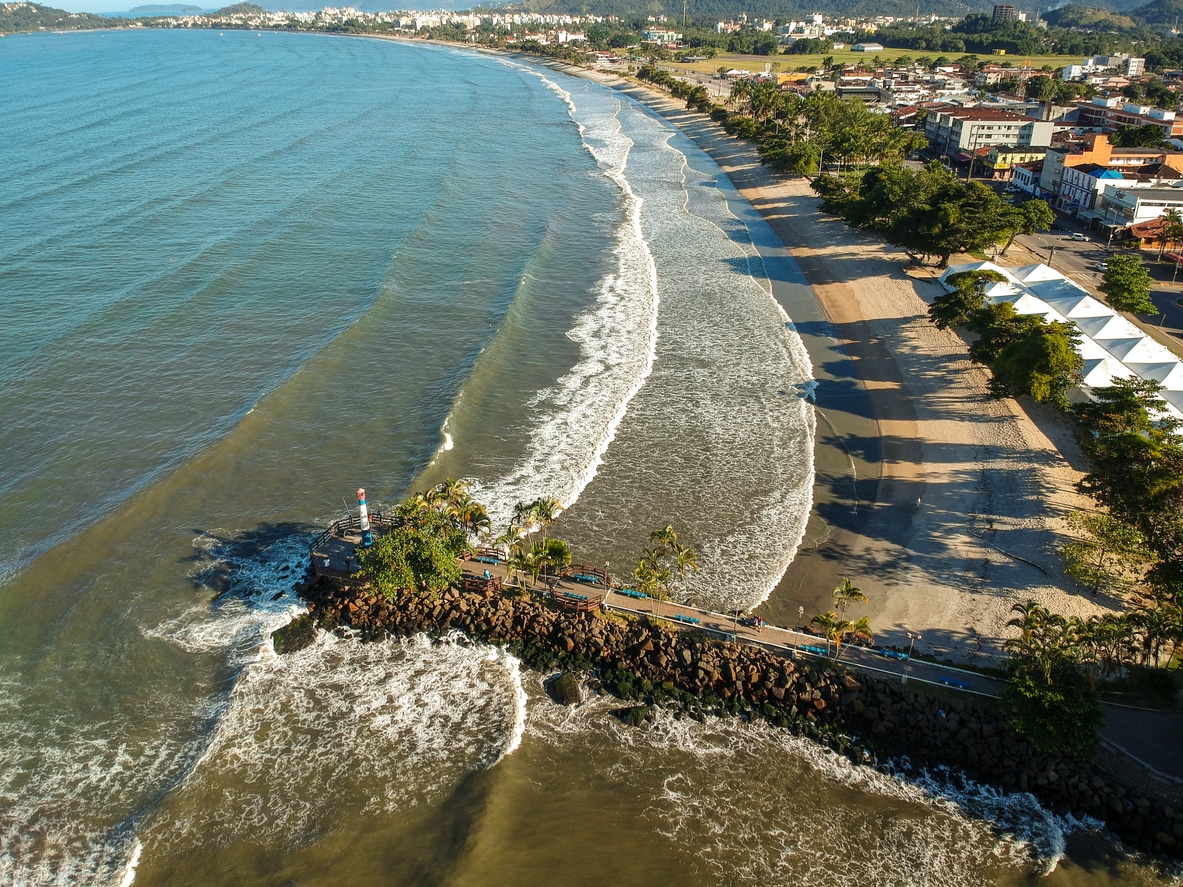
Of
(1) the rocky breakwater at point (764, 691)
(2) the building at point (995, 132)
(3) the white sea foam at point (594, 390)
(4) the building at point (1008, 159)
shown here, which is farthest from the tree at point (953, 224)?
(2) the building at point (995, 132)

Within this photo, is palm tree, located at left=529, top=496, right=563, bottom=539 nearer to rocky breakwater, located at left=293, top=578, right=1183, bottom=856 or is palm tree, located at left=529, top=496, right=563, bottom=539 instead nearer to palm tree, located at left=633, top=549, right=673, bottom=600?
rocky breakwater, located at left=293, top=578, right=1183, bottom=856

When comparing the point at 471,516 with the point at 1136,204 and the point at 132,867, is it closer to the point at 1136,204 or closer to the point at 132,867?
the point at 132,867

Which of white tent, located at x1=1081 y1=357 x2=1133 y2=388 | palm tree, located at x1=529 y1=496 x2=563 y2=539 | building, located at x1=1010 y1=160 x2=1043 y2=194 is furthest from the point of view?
building, located at x1=1010 y1=160 x2=1043 y2=194

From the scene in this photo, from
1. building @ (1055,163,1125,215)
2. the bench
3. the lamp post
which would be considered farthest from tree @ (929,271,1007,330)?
building @ (1055,163,1125,215)

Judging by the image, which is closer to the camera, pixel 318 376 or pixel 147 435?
pixel 147 435

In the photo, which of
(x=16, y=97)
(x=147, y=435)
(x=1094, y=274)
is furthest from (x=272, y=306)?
(x=16, y=97)

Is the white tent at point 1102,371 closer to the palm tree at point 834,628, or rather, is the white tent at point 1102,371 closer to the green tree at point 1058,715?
the green tree at point 1058,715

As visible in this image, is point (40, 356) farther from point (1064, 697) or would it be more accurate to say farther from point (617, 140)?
point (617, 140)
